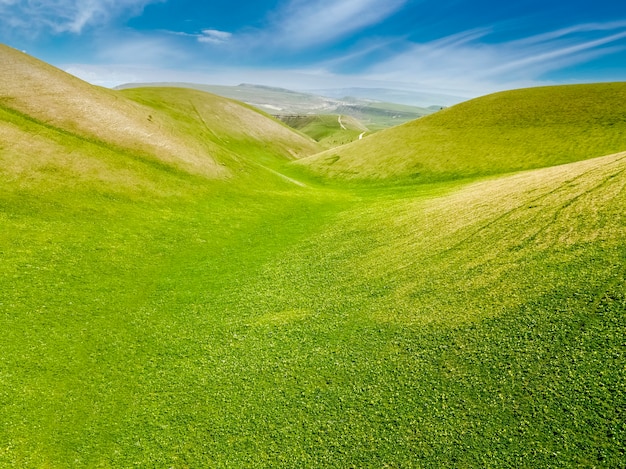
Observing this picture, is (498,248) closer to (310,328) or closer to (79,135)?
(310,328)

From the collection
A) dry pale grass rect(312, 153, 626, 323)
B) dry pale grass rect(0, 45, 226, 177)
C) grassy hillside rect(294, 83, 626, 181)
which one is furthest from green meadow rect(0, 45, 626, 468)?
grassy hillside rect(294, 83, 626, 181)

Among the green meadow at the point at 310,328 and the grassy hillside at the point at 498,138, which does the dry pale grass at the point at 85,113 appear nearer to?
the green meadow at the point at 310,328

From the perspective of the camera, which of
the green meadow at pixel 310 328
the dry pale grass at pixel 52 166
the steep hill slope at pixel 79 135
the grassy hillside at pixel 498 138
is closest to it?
the green meadow at pixel 310 328

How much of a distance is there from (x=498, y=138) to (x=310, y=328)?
65.2 metres

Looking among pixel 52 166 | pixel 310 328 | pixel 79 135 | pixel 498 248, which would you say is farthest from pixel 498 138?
pixel 52 166

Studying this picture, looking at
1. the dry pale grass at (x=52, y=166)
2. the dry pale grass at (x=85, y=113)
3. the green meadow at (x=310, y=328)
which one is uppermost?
the dry pale grass at (x=85, y=113)

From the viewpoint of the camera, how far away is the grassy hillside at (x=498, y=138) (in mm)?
60875

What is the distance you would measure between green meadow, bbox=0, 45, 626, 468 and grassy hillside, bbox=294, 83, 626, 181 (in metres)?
31.0

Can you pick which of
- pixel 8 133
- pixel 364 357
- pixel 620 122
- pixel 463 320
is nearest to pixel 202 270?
pixel 364 357

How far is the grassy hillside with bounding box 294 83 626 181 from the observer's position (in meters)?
60.9

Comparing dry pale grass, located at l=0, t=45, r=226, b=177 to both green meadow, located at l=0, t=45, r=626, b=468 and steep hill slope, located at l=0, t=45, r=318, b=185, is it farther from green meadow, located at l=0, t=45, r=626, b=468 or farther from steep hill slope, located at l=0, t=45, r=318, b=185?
green meadow, located at l=0, t=45, r=626, b=468

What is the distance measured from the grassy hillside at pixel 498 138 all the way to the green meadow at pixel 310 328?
31.0 metres

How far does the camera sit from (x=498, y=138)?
69.2 meters

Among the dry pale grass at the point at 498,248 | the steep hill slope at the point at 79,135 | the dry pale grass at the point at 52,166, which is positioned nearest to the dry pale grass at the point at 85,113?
the steep hill slope at the point at 79,135
